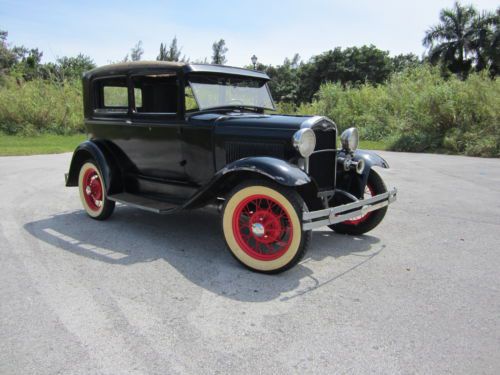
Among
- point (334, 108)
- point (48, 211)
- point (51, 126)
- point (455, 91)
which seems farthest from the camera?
point (334, 108)

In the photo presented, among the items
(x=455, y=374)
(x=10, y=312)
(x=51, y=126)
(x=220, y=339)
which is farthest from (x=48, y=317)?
(x=51, y=126)

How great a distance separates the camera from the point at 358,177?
171 inches

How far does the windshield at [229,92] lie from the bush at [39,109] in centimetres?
1499

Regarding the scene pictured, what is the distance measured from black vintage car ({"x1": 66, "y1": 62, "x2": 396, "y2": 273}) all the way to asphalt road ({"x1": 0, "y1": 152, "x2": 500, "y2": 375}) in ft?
1.15

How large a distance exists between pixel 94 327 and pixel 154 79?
3.00 m

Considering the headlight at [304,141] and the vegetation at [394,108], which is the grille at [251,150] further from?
the vegetation at [394,108]

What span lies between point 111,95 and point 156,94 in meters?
0.84

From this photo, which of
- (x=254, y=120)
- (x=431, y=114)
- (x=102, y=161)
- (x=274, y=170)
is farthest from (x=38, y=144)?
(x=431, y=114)

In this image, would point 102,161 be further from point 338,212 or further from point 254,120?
point 338,212

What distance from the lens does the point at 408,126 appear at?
1545 centimetres

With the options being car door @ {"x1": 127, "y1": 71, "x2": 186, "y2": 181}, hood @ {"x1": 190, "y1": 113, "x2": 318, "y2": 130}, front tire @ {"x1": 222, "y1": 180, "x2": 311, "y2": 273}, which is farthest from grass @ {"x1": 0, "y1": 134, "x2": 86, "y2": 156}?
front tire @ {"x1": 222, "y1": 180, "x2": 311, "y2": 273}

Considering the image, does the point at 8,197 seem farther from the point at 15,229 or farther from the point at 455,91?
the point at 455,91

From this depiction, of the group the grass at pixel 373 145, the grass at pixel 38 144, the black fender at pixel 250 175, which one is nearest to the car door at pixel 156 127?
the black fender at pixel 250 175

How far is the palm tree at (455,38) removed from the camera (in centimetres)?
3281
